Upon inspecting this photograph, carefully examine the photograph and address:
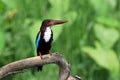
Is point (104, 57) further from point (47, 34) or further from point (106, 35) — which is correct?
point (47, 34)

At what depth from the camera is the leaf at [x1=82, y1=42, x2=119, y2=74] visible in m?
3.15

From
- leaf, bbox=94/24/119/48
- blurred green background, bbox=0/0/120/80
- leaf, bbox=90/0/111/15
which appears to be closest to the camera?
blurred green background, bbox=0/0/120/80

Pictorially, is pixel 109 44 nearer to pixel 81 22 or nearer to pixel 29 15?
pixel 81 22

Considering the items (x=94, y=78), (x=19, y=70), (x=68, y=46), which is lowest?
(x=94, y=78)

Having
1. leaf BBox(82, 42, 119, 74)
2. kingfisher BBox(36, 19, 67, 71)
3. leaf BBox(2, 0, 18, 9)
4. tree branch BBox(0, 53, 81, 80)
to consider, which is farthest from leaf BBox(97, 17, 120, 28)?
tree branch BBox(0, 53, 81, 80)

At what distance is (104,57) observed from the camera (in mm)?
3197

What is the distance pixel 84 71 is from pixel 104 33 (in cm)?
27

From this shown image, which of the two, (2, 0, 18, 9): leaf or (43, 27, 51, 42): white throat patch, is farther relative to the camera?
(2, 0, 18, 9): leaf

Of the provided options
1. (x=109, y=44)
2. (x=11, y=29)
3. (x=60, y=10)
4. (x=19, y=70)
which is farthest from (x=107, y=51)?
(x=19, y=70)

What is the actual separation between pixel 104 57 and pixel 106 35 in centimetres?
16

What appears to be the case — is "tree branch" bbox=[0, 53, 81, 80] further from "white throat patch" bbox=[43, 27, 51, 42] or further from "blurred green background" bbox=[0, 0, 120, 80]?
"blurred green background" bbox=[0, 0, 120, 80]

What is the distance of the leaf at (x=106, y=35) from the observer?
3.24m

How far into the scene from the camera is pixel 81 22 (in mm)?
3314

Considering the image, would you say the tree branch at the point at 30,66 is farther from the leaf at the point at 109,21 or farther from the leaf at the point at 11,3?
the leaf at the point at 109,21
